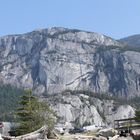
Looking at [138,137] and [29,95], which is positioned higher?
[29,95]

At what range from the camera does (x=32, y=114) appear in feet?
185

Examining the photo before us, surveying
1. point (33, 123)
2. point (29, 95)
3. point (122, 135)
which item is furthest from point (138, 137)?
point (29, 95)

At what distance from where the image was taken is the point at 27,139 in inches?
1128

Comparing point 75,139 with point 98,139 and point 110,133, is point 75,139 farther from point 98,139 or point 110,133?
point 110,133

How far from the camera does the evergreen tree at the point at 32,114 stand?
5450cm

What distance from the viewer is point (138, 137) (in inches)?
1287

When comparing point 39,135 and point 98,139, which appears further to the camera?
point 98,139

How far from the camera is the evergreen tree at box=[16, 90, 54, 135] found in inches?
2146

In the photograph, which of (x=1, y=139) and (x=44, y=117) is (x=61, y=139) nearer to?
(x=1, y=139)

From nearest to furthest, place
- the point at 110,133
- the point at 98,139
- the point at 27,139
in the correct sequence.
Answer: the point at 27,139
the point at 98,139
the point at 110,133

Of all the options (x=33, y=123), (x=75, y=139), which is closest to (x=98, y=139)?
(x=75, y=139)

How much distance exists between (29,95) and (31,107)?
269cm

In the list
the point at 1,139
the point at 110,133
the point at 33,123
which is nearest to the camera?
the point at 1,139

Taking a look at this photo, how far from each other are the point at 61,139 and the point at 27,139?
13.7 feet
